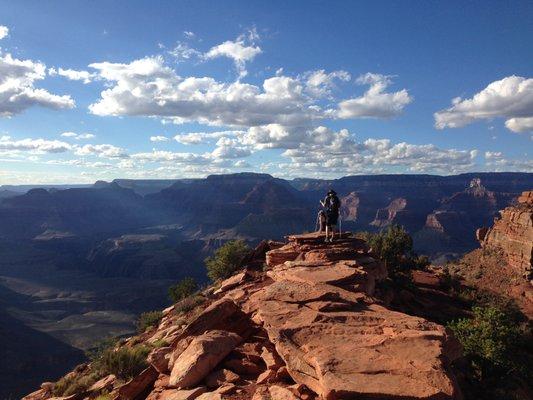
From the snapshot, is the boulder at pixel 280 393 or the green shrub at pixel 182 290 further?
the green shrub at pixel 182 290

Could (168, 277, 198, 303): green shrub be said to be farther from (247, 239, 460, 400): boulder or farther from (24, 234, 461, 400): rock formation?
(247, 239, 460, 400): boulder

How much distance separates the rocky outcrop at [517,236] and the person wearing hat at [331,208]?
3365cm

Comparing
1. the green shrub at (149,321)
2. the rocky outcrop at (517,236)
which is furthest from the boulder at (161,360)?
the rocky outcrop at (517,236)

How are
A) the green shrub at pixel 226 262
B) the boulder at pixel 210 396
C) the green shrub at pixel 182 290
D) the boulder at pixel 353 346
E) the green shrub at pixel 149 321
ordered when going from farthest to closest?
the green shrub at pixel 182 290
the green shrub at pixel 226 262
the green shrub at pixel 149 321
the boulder at pixel 210 396
the boulder at pixel 353 346

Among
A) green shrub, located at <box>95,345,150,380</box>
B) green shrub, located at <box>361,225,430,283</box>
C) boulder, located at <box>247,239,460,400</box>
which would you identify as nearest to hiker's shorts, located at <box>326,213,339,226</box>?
boulder, located at <box>247,239,460,400</box>

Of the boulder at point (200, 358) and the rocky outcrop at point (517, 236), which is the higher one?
the boulder at point (200, 358)

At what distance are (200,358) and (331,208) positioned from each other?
46.5 feet

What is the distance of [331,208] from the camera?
77.1 feet

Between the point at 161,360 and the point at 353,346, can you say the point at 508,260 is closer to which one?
the point at 353,346

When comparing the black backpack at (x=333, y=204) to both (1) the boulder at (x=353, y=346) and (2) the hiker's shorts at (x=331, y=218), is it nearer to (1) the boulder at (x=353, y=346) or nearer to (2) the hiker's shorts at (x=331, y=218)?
(2) the hiker's shorts at (x=331, y=218)

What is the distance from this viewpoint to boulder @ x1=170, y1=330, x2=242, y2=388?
35.0 feet

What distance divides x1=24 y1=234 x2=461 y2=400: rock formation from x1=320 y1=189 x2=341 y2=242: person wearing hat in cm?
729

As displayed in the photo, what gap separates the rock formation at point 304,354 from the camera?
8.39m

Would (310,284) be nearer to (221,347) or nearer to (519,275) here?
(221,347)
